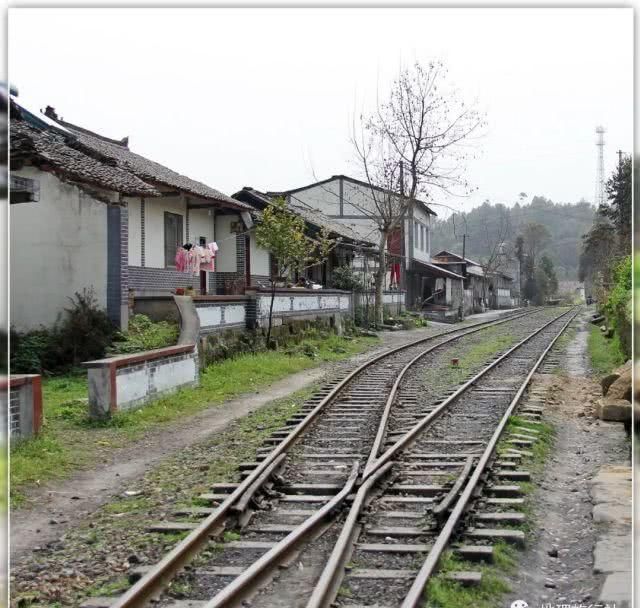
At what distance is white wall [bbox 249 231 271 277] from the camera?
25766 millimetres

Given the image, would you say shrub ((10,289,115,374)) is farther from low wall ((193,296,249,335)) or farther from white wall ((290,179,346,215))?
white wall ((290,179,346,215))

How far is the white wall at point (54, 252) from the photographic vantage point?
15.7 m

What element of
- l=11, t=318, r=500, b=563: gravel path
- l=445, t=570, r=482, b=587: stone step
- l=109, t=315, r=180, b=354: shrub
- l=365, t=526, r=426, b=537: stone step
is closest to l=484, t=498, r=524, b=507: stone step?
l=365, t=526, r=426, b=537: stone step

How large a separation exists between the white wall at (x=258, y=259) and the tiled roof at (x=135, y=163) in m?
2.13

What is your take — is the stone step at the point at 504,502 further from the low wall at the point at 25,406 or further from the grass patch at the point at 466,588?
the low wall at the point at 25,406

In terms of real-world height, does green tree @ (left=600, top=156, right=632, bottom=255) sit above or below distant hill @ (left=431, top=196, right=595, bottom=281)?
below

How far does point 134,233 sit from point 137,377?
25.1 feet

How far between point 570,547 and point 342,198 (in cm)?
4061

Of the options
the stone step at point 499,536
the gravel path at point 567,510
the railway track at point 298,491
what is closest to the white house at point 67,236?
the railway track at point 298,491

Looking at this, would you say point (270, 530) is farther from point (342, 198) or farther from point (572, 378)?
point (342, 198)

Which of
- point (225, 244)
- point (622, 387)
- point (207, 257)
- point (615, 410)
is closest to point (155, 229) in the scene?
point (207, 257)

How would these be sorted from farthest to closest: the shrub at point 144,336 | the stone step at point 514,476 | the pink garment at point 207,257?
the pink garment at point 207,257, the shrub at point 144,336, the stone step at point 514,476

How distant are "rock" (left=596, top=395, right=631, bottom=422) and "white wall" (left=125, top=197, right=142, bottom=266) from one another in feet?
38.0

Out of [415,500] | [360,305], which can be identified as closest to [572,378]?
[415,500]
